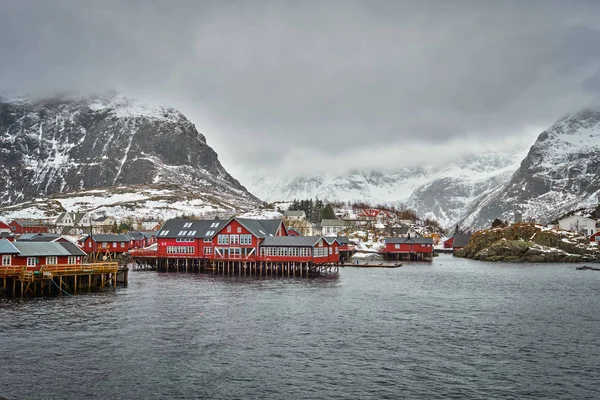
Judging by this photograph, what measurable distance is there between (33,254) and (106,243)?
67.5 metres

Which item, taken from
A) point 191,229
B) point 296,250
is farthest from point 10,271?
point 191,229

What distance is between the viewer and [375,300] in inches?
2726

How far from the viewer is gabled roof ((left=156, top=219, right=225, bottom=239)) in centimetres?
11931

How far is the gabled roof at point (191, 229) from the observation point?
119312 millimetres

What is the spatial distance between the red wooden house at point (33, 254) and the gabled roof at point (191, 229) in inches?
1519

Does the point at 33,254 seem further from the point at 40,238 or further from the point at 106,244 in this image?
the point at 106,244

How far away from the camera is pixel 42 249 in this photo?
77.4m

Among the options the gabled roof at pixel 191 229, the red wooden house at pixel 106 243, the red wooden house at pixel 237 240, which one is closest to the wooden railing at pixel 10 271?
the red wooden house at pixel 237 240

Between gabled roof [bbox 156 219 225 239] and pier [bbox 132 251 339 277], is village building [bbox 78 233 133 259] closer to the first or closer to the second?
pier [bbox 132 251 339 277]

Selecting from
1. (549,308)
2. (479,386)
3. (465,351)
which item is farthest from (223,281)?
(479,386)

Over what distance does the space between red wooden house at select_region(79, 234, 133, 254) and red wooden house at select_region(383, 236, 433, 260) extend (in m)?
73.7

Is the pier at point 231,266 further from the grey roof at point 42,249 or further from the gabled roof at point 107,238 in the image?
the grey roof at point 42,249

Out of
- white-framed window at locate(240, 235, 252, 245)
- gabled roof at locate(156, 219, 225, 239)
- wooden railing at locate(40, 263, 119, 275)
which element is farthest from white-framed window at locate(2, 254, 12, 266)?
gabled roof at locate(156, 219, 225, 239)

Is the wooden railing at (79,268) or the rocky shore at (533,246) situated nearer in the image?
the wooden railing at (79,268)
